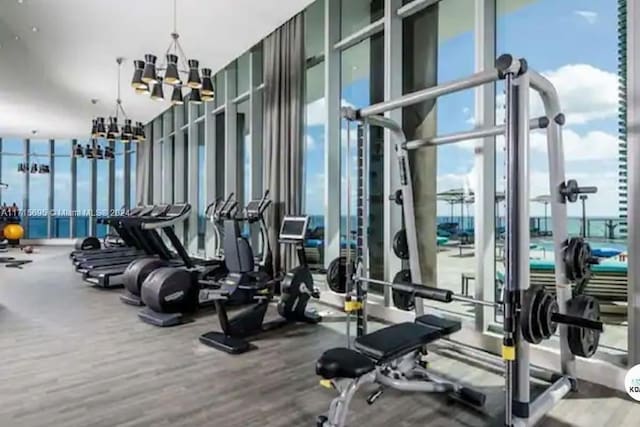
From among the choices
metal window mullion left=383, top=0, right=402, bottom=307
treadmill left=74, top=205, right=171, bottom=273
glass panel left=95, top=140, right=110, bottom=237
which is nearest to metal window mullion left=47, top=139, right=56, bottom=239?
glass panel left=95, top=140, right=110, bottom=237

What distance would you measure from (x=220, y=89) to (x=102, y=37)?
279cm

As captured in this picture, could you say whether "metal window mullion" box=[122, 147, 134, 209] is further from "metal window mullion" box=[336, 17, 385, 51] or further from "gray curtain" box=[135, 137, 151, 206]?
"metal window mullion" box=[336, 17, 385, 51]

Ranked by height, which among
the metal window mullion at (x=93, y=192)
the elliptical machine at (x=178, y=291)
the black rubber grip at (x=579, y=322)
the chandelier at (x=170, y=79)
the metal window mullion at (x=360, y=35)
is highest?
the metal window mullion at (x=360, y=35)

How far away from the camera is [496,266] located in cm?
387

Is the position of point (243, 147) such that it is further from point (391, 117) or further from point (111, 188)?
point (111, 188)

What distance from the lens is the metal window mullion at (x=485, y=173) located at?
3824 mm

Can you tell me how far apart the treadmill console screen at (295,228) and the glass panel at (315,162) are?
814 mm

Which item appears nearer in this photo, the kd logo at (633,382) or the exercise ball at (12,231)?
the kd logo at (633,382)

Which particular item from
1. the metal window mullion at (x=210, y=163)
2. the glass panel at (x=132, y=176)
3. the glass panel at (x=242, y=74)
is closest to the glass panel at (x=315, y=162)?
→ the glass panel at (x=242, y=74)

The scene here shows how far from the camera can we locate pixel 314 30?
6289 millimetres

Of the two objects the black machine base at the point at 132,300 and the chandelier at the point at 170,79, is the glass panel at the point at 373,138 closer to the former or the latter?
the chandelier at the point at 170,79

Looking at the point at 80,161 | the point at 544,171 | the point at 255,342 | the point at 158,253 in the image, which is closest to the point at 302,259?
the point at 255,342

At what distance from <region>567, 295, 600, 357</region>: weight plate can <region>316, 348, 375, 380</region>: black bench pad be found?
4.34 feet

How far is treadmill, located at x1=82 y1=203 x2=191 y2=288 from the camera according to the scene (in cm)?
630
